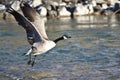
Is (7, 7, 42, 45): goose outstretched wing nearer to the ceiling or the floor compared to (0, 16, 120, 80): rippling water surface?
nearer to the ceiling

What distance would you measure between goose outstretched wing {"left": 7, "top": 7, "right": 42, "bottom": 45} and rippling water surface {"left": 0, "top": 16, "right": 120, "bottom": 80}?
5.47 ft

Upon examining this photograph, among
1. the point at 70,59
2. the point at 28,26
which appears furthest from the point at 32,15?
the point at 70,59

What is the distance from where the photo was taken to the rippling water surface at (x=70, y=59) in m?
13.5

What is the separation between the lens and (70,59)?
16641 millimetres

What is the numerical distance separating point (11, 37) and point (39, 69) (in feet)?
33.0

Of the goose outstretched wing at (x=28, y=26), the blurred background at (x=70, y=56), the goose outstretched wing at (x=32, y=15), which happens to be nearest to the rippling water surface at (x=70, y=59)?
the blurred background at (x=70, y=56)

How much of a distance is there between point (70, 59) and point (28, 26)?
564 centimetres

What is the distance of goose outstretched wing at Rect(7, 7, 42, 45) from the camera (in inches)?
425

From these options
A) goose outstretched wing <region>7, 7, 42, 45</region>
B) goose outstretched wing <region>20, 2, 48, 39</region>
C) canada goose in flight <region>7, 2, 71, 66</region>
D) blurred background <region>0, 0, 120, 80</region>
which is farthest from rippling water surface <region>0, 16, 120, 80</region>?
goose outstretched wing <region>20, 2, 48, 39</region>

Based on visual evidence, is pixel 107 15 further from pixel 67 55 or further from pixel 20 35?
pixel 67 55

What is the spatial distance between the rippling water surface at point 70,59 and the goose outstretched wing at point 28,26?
5.47ft

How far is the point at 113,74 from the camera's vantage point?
44.2 feet

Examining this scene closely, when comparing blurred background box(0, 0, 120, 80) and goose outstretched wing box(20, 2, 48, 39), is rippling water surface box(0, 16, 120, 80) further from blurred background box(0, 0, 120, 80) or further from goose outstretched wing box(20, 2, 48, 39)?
goose outstretched wing box(20, 2, 48, 39)

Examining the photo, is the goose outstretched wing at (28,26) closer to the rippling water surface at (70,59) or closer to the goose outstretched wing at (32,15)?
the goose outstretched wing at (32,15)
